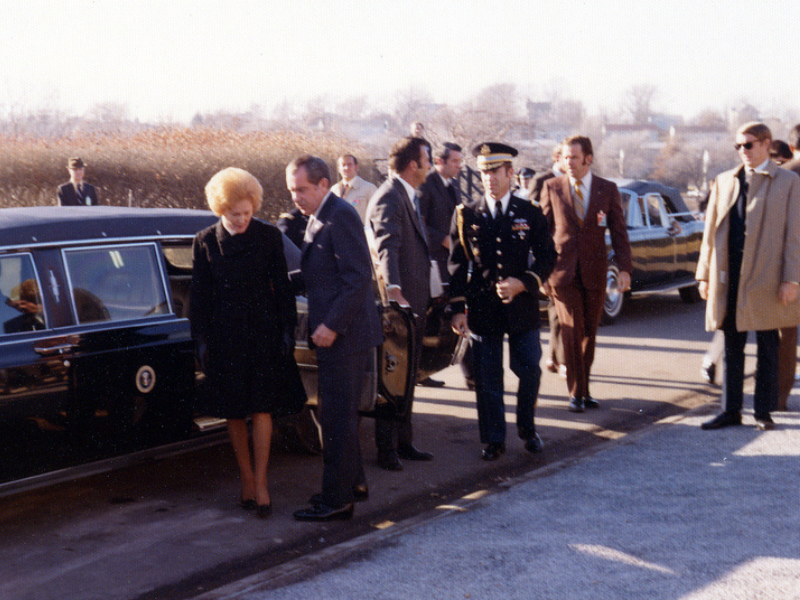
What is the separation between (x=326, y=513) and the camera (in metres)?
4.93

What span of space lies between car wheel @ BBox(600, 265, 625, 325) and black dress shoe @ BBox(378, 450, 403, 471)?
20.7 ft

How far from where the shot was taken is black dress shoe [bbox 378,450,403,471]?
589cm

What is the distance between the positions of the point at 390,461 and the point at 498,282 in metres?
1.30

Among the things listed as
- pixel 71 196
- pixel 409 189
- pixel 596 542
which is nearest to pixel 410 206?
pixel 409 189

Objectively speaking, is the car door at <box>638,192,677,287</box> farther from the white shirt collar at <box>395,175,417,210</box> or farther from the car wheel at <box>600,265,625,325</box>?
the white shirt collar at <box>395,175,417,210</box>

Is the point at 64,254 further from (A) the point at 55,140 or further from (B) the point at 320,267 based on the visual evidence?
(A) the point at 55,140

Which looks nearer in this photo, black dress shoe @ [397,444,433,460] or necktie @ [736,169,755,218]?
black dress shoe @ [397,444,433,460]

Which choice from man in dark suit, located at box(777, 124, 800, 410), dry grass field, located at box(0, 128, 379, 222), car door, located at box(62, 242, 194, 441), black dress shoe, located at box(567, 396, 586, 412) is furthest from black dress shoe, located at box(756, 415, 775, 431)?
dry grass field, located at box(0, 128, 379, 222)

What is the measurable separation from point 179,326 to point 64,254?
0.77m

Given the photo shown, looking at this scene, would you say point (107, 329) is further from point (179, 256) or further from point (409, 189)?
point (409, 189)

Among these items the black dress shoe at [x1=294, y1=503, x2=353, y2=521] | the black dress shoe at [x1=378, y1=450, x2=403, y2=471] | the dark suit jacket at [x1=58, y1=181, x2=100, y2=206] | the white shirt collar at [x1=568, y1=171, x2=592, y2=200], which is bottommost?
the black dress shoe at [x1=378, y1=450, x2=403, y2=471]

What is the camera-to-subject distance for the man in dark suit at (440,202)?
7871 millimetres

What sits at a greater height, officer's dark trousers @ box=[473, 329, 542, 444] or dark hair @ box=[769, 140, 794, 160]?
dark hair @ box=[769, 140, 794, 160]

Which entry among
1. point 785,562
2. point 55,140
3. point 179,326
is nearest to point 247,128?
point 55,140
